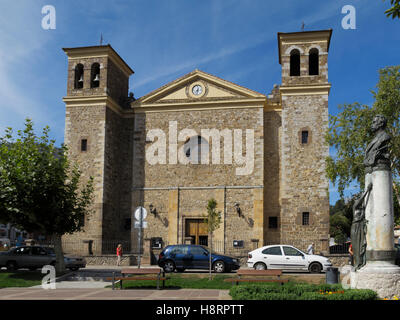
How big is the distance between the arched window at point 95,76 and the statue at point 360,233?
21.5m

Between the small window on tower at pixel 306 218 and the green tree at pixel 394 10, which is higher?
the green tree at pixel 394 10

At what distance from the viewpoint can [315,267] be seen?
18.7 m

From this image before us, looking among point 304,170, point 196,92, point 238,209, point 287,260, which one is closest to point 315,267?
point 287,260

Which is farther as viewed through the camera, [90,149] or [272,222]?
[90,149]

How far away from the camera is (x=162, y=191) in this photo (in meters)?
27.7

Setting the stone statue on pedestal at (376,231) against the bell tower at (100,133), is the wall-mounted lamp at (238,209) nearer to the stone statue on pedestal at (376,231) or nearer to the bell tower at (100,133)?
the bell tower at (100,133)

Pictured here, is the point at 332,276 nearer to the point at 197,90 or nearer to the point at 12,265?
the point at 12,265

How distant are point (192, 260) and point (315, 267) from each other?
17.0 ft

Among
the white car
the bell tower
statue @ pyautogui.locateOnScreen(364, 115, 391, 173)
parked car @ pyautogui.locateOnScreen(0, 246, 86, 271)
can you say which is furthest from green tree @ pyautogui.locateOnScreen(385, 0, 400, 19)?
the bell tower

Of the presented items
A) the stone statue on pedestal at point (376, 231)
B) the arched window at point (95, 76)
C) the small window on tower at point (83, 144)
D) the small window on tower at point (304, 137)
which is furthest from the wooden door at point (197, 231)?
the stone statue on pedestal at point (376, 231)

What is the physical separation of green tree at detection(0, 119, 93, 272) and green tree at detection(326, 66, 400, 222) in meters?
13.7

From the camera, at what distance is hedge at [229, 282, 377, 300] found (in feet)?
30.6

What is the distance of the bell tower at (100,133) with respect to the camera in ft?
87.7
